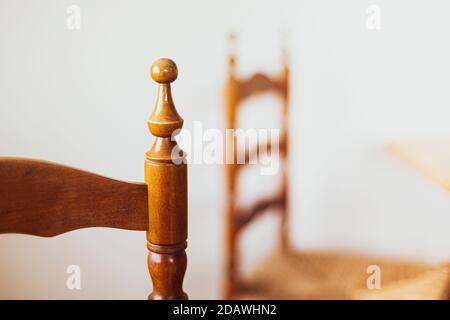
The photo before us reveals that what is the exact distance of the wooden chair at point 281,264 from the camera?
1476 mm

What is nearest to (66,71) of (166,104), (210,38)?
(210,38)

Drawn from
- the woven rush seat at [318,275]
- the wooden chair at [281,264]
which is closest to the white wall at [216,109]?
the wooden chair at [281,264]

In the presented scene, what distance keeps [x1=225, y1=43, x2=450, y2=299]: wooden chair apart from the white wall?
0.18 m

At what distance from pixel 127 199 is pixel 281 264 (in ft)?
3.03

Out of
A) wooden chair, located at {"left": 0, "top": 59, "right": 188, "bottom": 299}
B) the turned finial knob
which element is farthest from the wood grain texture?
the turned finial knob

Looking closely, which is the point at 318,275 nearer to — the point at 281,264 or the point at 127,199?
the point at 281,264

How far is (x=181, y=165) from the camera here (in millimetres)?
746

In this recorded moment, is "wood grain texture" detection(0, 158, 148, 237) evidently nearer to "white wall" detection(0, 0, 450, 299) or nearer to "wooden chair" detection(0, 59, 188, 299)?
"wooden chair" detection(0, 59, 188, 299)

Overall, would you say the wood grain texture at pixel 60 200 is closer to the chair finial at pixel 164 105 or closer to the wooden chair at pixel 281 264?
the chair finial at pixel 164 105

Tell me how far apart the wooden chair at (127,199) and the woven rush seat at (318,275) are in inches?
27.9

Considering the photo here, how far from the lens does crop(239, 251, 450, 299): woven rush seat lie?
1.46 m

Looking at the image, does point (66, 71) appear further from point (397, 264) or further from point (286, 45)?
point (397, 264)

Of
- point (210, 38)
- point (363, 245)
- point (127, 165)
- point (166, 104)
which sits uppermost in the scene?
point (210, 38)

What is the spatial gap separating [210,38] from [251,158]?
39cm
